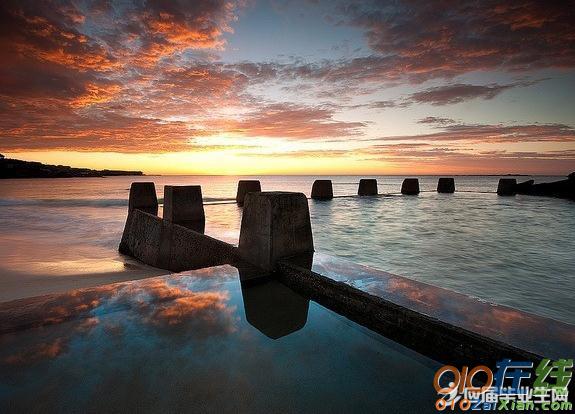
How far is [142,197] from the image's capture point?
41.9 ft

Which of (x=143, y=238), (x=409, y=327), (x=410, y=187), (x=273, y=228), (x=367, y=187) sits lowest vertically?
(x=143, y=238)

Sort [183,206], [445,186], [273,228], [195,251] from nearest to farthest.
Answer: [273,228] → [195,251] → [183,206] → [445,186]

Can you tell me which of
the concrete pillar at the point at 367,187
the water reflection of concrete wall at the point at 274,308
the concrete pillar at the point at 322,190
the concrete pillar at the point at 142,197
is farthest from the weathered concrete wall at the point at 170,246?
the concrete pillar at the point at 367,187

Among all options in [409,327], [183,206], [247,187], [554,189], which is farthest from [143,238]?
[554,189]

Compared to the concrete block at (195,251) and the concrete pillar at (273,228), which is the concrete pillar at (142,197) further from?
the concrete pillar at (273,228)

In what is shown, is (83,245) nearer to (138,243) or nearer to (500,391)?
(138,243)

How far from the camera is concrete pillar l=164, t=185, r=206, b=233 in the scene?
9305 millimetres

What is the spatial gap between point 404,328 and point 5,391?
9.63 feet

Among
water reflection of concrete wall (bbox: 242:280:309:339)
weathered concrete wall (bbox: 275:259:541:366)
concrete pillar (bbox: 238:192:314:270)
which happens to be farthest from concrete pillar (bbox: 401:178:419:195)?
weathered concrete wall (bbox: 275:259:541:366)

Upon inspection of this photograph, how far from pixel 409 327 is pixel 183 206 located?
8197 mm

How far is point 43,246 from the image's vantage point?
1208 cm

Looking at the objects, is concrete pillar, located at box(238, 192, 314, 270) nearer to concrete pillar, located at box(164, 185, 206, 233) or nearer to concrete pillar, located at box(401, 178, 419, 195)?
concrete pillar, located at box(164, 185, 206, 233)

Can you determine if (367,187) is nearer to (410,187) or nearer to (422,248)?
(410,187)

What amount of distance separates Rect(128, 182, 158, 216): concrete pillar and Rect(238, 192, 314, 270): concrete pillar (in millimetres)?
9118
